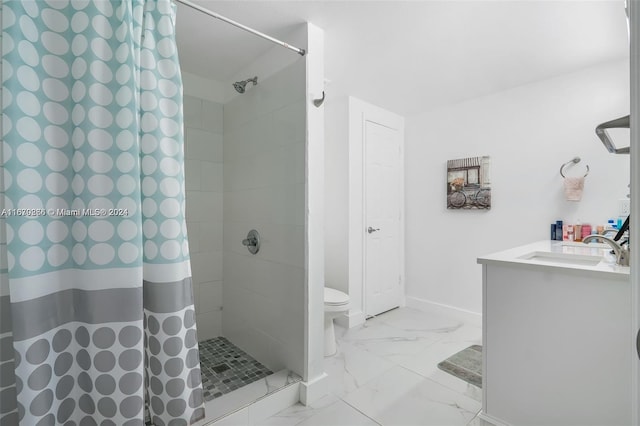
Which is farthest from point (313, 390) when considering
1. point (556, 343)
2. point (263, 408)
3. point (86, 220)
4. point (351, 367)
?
point (86, 220)

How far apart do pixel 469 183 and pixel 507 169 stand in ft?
1.14

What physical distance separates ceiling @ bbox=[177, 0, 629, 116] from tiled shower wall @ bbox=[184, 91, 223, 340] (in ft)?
1.18

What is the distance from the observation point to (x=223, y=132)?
271cm

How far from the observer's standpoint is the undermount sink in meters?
1.71

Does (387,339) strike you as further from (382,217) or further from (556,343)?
(556,343)

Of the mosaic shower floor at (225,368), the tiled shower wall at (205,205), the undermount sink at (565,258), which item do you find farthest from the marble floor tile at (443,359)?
the tiled shower wall at (205,205)

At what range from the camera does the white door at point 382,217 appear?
10.6 feet

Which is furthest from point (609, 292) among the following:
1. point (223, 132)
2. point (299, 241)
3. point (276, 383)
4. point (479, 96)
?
point (223, 132)

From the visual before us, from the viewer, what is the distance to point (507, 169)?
2.86 meters

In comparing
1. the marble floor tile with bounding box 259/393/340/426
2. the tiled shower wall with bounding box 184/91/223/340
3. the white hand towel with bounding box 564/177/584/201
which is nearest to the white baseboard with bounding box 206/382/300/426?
the marble floor tile with bounding box 259/393/340/426

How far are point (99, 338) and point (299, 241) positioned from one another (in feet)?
3.71

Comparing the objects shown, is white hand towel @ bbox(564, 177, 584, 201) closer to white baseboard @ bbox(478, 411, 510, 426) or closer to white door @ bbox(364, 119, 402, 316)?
white door @ bbox(364, 119, 402, 316)

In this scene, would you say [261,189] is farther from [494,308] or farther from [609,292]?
[609,292]

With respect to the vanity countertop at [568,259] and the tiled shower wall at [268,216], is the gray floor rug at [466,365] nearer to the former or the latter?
the vanity countertop at [568,259]
